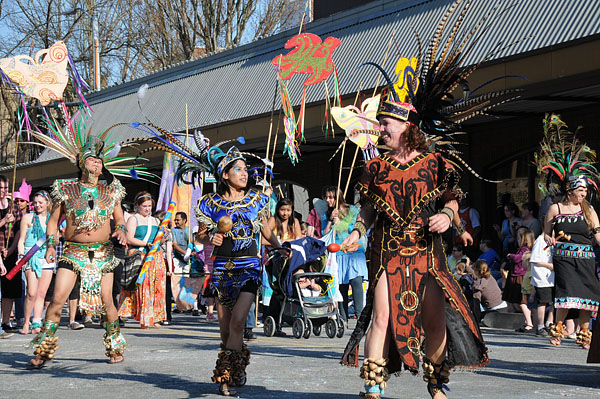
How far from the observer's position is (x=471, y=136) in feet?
62.7

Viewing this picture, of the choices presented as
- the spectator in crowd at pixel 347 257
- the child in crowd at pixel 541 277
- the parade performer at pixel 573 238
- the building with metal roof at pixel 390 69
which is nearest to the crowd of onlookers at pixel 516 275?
the child in crowd at pixel 541 277

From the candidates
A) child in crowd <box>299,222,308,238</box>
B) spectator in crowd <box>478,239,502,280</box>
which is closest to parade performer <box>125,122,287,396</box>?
child in crowd <box>299,222,308,238</box>

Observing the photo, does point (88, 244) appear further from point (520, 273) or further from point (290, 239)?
point (520, 273)

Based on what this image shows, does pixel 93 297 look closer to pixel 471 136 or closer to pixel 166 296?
pixel 166 296

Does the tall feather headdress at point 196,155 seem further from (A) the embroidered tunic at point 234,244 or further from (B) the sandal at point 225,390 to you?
(B) the sandal at point 225,390

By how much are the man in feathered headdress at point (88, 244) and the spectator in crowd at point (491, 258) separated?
8017 mm

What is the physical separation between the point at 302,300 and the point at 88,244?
413 cm

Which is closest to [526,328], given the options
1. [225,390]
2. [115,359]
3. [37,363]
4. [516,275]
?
[516,275]

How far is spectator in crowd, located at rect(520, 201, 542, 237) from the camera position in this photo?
1542 centimetres

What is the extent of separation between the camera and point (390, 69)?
1944 cm

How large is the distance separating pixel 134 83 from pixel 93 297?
22.9 m

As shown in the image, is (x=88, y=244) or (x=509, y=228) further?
(x=509, y=228)

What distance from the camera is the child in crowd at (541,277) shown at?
13.3 m

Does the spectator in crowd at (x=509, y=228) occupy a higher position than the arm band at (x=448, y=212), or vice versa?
the spectator in crowd at (x=509, y=228)
